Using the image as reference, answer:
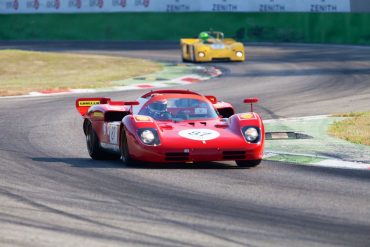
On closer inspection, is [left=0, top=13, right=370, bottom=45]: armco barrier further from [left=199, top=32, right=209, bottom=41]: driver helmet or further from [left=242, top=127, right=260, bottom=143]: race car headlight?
[left=242, top=127, right=260, bottom=143]: race car headlight

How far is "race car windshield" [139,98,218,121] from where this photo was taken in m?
14.4

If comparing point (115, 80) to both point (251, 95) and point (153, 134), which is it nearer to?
point (251, 95)

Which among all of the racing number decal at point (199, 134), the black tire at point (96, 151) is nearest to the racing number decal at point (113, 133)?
the black tire at point (96, 151)

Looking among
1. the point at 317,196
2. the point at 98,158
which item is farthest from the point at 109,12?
the point at 317,196

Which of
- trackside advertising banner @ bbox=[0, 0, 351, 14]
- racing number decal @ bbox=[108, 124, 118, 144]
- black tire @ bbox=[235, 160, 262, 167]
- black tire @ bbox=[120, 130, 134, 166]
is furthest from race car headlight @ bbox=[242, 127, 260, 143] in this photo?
trackside advertising banner @ bbox=[0, 0, 351, 14]

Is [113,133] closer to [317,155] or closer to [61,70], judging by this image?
[317,155]

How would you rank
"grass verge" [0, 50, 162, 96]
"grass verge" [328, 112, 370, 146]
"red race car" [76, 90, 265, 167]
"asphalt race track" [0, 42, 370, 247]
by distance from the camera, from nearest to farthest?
"asphalt race track" [0, 42, 370, 247]
"red race car" [76, 90, 265, 167]
"grass verge" [328, 112, 370, 146]
"grass verge" [0, 50, 162, 96]

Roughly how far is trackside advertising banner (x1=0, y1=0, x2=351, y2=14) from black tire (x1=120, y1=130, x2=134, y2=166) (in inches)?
1232

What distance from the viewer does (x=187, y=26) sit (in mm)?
48875

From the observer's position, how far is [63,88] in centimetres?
2962

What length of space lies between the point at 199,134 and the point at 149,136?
0.62m

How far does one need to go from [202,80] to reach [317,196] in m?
21.1

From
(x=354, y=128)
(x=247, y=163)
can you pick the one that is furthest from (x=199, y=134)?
(x=354, y=128)

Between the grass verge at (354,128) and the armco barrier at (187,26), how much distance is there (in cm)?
2409
